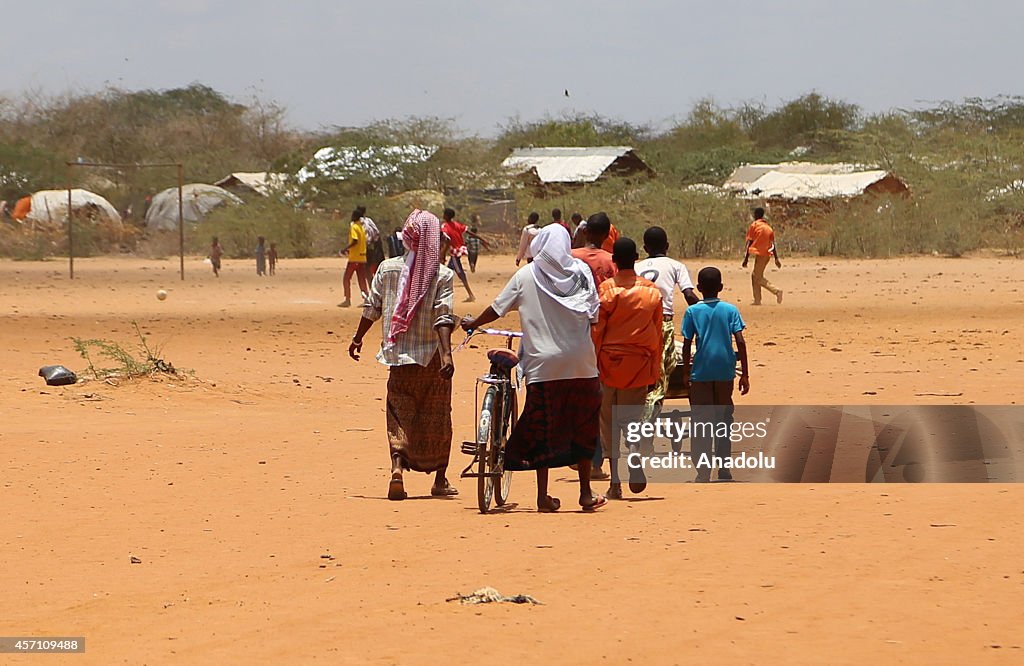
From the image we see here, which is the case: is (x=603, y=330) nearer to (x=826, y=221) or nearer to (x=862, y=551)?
(x=862, y=551)

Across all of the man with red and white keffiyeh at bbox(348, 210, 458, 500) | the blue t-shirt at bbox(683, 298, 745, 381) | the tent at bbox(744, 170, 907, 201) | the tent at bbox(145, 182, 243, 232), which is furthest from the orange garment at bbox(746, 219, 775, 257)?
the tent at bbox(145, 182, 243, 232)

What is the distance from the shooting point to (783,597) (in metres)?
5.96

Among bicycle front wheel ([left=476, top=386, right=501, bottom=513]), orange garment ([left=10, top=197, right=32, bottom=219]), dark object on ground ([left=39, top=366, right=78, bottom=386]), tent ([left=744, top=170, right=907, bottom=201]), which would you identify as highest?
tent ([left=744, top=170, right=907, bottom=201])

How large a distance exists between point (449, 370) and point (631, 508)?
1.29 metres

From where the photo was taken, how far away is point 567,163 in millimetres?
53938

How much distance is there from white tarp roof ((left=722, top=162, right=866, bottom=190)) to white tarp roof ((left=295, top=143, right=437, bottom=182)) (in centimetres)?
1229

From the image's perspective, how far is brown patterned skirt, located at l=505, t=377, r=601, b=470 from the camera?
792 centimetres

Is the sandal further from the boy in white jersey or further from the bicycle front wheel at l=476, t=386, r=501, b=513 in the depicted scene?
the boy in white jersey

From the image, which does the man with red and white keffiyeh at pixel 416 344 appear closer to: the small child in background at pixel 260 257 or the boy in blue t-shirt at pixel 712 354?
the boy in blue t-shirt at pixel 712 354

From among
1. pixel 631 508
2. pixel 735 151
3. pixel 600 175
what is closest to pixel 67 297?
pixel 631 508

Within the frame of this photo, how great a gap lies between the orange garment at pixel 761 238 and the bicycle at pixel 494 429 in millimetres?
14704

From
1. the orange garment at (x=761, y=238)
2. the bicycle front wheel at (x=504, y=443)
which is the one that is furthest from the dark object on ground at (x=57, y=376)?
the orange garment at (x=761, y=238)

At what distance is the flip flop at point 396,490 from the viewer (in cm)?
865

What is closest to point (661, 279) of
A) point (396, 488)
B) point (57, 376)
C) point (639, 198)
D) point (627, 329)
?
point (627, 329)
